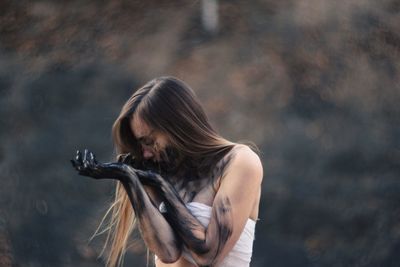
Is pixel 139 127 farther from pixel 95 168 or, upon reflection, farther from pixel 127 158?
pixel 95 168

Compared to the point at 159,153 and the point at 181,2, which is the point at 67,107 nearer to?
the point at 181,2

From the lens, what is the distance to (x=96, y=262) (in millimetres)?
3900

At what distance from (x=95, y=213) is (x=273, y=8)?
→ 117cm

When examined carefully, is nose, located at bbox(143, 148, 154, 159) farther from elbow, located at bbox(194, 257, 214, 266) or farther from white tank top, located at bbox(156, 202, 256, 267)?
elbow, located at bbox(194, 257, 214, 266)

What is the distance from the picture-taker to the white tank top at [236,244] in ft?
6.22

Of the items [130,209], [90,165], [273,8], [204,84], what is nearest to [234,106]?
[204,84]

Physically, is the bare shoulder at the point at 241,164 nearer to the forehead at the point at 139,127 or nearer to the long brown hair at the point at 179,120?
the long brown hair at the point at 179,120

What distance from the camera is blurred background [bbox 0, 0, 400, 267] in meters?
3.92

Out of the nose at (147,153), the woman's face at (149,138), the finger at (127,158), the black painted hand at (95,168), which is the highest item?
the black painted hand at (95,168)

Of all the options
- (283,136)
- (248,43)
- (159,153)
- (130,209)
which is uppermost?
(159,153)

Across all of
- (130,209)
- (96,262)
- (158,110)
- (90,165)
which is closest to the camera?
(90,165)

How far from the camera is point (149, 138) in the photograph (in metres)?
1.94

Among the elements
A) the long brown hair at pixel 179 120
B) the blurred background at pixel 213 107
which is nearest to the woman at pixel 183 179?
the long brown hair at pixel 179 120

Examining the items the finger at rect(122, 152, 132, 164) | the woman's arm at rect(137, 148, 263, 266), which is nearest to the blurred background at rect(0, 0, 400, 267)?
the finger at rect(122, 152, 132, 164)
